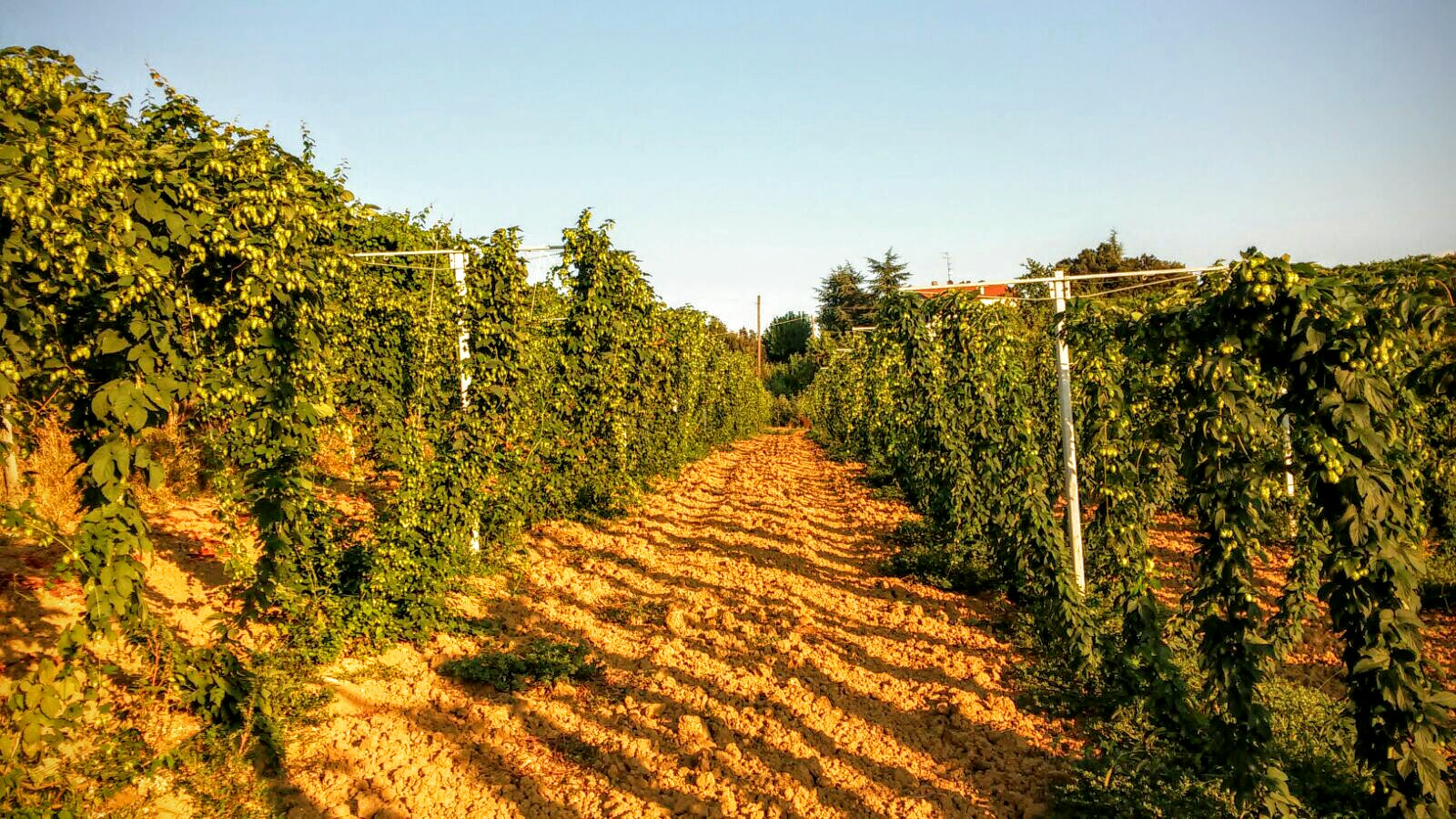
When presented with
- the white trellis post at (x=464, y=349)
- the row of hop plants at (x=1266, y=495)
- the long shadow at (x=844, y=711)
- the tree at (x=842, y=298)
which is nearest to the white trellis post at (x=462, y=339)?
the white trellis post at (x=464, y=349)

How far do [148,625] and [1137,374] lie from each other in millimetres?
7890

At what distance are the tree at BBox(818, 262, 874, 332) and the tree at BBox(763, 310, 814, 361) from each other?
5.02 feet

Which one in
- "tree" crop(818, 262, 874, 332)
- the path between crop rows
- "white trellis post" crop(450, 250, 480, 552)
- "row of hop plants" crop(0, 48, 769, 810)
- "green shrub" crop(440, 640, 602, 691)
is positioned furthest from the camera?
"tree" crop(818, 262, 874, 332)

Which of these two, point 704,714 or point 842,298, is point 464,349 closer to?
point 704,714

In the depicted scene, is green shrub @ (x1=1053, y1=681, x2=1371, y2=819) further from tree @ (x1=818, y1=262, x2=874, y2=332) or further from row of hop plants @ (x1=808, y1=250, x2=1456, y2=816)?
tree @ (x1=818, y1=262, x2=874, y2=332)

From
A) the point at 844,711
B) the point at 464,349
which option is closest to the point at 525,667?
the point at 844,711

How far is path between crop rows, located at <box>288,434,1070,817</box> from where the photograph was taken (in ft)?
14.0

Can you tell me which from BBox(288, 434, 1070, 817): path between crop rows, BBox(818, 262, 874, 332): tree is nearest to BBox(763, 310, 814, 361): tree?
BBox(818, 262, 874, 332): tree

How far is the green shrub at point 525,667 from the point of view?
5.70 m

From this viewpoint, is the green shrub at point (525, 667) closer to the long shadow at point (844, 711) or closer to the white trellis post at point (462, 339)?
the long shadow at point (844, 711)

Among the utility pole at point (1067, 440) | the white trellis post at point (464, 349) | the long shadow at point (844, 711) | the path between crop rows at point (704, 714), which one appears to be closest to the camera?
the path between crop rows at point (704, 714)

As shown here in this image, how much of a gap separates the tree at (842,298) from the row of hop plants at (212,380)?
46.6 metres

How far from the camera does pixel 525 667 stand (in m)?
5.88

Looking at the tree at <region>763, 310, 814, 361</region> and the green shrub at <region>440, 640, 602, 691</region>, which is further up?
the tree at <region>763, 310, 814, 361</region>
